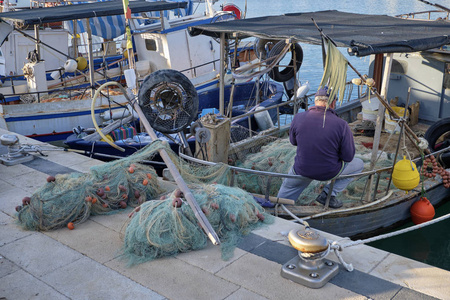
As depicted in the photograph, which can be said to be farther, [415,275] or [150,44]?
[150,44]

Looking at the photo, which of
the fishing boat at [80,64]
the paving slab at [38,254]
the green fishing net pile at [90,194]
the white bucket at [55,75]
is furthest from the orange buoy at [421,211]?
the white bucket at [55,75]

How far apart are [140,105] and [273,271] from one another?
348 centimetres

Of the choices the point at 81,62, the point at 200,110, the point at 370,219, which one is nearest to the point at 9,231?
the point at 370,219

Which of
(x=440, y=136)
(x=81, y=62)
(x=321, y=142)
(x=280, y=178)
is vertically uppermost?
(x=321, y=142)

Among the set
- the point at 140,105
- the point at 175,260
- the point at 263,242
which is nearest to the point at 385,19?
the point at 140,105

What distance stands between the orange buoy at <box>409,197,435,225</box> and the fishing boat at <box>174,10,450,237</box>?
12 cm

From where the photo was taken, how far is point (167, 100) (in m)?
7.19

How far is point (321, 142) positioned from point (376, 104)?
6.48ft

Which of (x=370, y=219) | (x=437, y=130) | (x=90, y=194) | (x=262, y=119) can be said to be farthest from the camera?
(x=262, y=119)

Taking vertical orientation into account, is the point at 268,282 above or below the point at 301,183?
below

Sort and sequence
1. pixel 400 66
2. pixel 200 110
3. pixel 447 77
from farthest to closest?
pixel 200 110 < pixel 400 66 < pixel 447 77

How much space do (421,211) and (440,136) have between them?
6.95ft

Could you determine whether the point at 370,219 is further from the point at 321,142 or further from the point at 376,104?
the point at 321,142

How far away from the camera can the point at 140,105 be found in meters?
7.05
